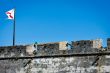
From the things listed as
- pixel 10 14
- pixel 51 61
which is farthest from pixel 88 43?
pixel 10 14

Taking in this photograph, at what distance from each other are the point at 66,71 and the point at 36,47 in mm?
2510

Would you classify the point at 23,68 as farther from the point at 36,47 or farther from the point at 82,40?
the point at 82,40

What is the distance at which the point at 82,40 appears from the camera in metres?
16.8

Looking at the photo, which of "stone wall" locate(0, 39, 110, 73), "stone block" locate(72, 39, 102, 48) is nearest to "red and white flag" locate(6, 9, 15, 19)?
"stone wall" locate(0, 39, 110, 73)

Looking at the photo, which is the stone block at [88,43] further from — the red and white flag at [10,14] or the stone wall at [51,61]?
the red and white flag at [10,14]

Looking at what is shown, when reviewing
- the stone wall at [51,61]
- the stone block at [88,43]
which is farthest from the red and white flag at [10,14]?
the stone block at [88,43]

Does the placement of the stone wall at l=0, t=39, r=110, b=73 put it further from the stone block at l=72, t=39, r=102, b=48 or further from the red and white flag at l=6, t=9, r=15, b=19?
the red and white flag at l=6, t=9, r=15, b=19

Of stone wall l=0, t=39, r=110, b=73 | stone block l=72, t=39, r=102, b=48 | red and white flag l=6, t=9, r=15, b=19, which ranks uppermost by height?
red and white flag l=6, t=9, r=15, b=19

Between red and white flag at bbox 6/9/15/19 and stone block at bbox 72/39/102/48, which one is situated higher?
red and white flag at bbox 6/9/15/19

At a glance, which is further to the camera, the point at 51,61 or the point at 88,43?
the point at 51,61

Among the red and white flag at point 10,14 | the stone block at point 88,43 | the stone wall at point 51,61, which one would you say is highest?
the red and white flag at point 10,14

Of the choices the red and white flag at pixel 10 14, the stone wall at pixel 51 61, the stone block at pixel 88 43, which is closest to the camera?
the stone wall at pixel 51 61

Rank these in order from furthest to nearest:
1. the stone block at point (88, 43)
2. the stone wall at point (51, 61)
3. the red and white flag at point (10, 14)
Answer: the red and white flag at point (10, 14) → the stone block at point (88, 43) → the stone wall at point (51, 61)

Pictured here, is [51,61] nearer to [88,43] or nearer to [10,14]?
[88,43]
